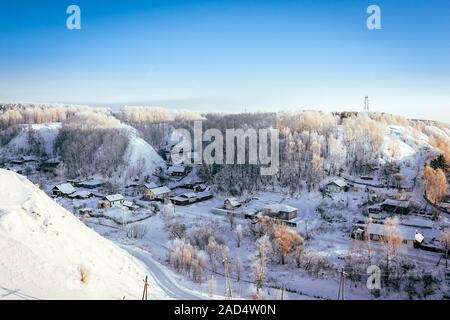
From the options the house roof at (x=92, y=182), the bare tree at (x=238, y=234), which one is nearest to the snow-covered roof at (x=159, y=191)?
the house roof at (x=92, y=182)

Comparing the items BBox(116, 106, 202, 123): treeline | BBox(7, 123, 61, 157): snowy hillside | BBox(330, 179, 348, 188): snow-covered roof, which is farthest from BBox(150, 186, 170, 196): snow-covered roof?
BBox(116, 106, 202, 123): treeline

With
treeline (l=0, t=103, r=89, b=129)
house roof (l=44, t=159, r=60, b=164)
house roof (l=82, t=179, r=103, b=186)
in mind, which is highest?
treeline (l=0, t=103, r=89, b=129)

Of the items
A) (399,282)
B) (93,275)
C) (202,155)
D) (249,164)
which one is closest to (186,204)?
(249,164)

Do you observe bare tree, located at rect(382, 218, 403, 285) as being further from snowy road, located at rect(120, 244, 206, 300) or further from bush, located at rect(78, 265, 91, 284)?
bush, located at rect(78, 265, 91, 284)

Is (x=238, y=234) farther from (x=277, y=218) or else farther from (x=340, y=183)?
(x=340, y=183)
